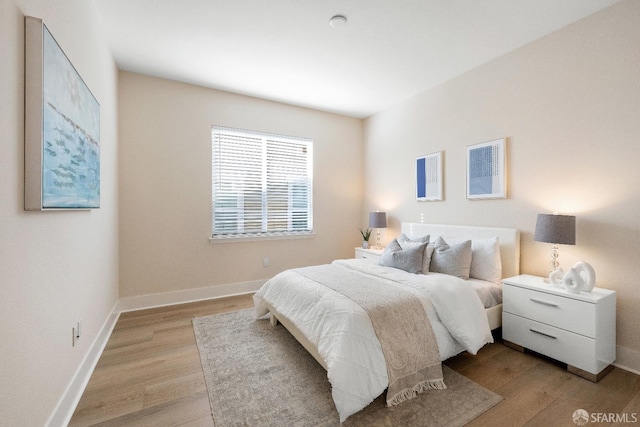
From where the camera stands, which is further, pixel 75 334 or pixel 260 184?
pixel 260 184

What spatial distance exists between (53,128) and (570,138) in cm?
376

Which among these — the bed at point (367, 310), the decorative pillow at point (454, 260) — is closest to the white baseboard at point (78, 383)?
the bed at point (367, 310)

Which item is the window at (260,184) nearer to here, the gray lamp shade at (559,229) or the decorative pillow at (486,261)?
the decorative pillow at (486,261)

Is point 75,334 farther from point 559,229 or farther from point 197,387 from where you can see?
point 559,229

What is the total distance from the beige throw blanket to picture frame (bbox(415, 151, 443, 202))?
1915 millimetres

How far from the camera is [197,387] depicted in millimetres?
1897

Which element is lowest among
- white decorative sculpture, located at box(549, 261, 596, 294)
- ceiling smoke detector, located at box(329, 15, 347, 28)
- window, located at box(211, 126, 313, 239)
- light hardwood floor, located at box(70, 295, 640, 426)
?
light hardwood floor, located at box(70, 295, 640, 426)

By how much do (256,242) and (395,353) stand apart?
108 inches

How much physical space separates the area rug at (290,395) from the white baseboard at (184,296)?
1.23 m

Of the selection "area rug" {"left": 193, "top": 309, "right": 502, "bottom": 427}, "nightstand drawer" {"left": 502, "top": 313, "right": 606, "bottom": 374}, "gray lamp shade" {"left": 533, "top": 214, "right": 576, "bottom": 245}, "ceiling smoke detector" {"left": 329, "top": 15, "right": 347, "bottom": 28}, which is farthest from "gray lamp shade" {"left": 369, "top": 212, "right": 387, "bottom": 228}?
"ceiling smoke detector" {"left": 329, "top": 15, "right": 347, "bottom": 28}

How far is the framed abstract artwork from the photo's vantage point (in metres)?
1.24

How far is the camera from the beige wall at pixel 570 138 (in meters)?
2.10

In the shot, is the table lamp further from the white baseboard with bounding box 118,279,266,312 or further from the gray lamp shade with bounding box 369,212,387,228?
the white baseboard with bounding box 118,279,266,312

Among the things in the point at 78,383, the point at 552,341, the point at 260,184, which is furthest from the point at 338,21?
the point at 78,383
